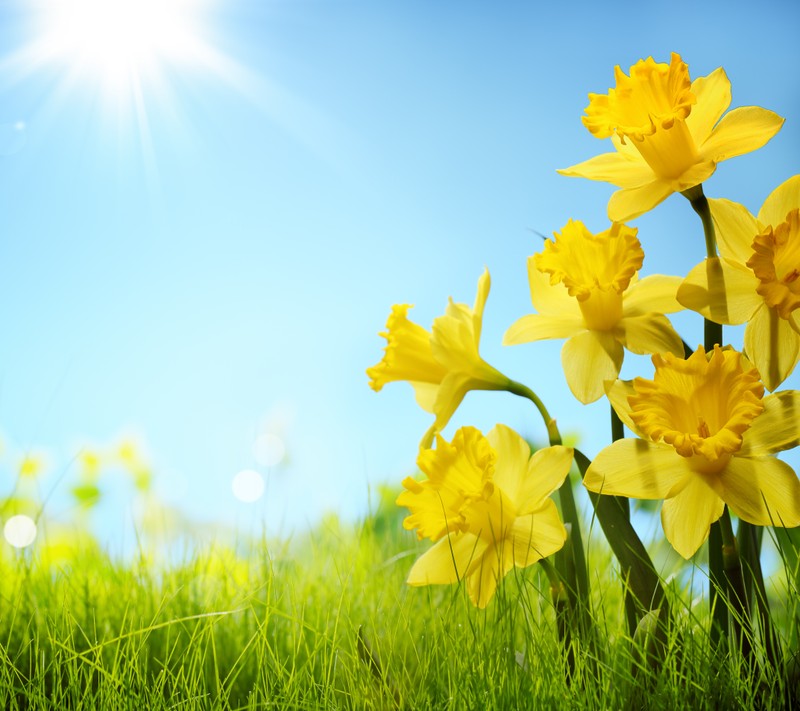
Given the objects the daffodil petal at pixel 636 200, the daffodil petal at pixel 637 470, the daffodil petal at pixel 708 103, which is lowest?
the daffodil petal at pixel 637 470

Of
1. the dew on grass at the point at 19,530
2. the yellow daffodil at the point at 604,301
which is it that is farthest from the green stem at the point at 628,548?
the dew on grass at the point at 19,530

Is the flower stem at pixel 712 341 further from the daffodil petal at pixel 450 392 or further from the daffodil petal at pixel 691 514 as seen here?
the daffodil petal at pixel 450 392

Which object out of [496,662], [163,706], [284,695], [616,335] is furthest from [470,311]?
[163,706]

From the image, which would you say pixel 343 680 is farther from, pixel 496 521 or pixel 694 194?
pixel 694 194

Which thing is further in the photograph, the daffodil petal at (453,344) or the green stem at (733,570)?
the daffodil petal at (453,344)

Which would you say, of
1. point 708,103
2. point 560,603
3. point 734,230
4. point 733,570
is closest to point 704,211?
point 734,230

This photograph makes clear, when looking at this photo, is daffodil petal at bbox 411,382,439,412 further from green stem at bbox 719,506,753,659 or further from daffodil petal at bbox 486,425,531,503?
green stem at bbox 719,506,753,659

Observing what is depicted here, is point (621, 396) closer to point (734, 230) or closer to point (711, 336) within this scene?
point (711, 336)
